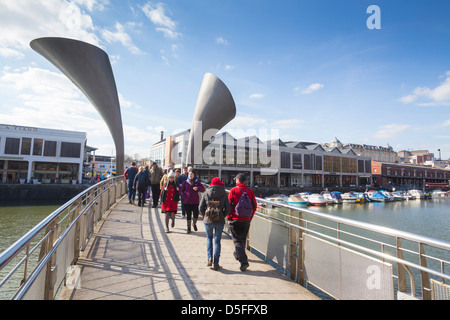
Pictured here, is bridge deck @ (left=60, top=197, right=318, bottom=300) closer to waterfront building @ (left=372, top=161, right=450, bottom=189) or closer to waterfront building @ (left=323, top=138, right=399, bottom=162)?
waterfront building @ (left=372, top=161, right=450, bottom=189)

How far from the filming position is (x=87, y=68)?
10.8 meters

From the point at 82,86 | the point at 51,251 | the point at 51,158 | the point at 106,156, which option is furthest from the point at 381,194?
the point at 106,156

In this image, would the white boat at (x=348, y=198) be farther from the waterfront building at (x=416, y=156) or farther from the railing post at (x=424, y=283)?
the waterfront building at (x=416, y=156)

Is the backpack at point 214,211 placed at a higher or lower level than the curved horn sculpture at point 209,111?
lower

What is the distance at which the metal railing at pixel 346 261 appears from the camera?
214 centimetres

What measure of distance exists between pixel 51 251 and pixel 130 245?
2496mm

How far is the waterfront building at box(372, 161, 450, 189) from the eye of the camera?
77.7 metres

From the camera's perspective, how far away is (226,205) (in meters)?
4.21

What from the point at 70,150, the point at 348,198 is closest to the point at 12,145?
the point at 70,150

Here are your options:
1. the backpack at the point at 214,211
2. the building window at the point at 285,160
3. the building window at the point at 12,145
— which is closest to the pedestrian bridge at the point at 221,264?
the backpack at the point at 214,211

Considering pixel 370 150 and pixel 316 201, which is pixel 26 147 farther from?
pixel 370 150

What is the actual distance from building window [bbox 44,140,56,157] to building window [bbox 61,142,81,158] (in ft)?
4.02

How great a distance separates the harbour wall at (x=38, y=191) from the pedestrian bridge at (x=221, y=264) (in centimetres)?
3480
